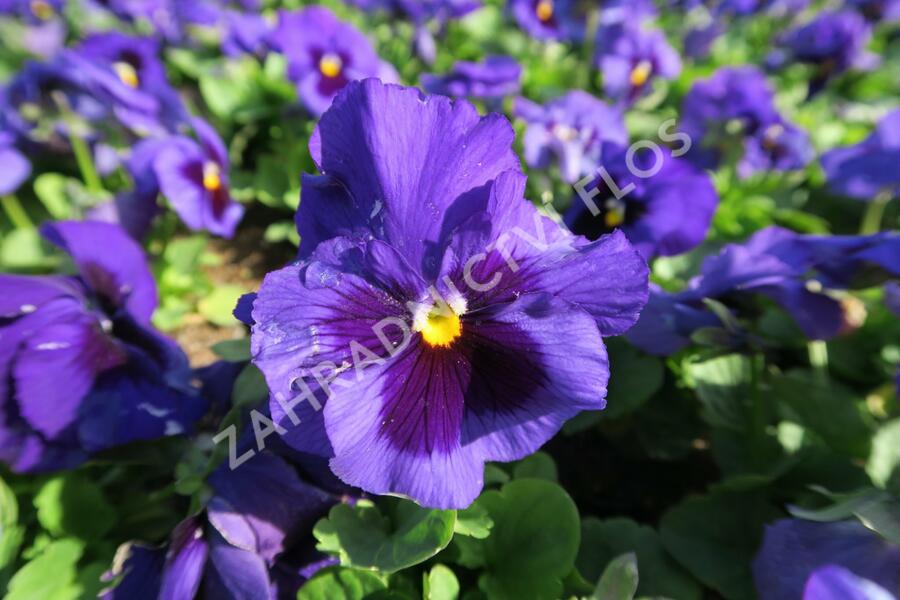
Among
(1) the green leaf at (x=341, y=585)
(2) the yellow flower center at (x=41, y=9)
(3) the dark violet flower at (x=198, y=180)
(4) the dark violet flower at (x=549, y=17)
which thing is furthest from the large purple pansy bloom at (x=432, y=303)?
(2) the yellow flower center at (x=41, y=9)

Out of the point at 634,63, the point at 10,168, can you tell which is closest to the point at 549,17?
the point at 634,63

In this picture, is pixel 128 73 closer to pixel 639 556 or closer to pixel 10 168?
pixel 10 168

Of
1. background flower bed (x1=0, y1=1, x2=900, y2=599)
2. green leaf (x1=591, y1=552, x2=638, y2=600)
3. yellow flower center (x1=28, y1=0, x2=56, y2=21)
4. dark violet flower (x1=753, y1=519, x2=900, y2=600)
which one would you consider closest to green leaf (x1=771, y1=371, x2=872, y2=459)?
background flower bed (x1=0, y1=1, x2=900, y2=599)

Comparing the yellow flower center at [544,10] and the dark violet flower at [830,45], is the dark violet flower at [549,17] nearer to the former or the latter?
the yellow flower center at [544,10]

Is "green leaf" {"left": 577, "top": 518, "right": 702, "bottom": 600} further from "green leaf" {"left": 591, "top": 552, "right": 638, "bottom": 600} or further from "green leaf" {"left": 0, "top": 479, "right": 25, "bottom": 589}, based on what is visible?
"green leaf" {"left": 0, "top": 479, "right": 25, "bottom": 589}

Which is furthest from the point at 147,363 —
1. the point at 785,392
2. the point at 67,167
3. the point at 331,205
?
the point at 67,167

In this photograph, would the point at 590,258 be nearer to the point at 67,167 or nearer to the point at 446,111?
the point at 446,111
